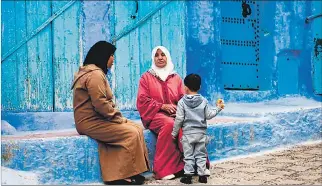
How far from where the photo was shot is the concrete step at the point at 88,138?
432cm

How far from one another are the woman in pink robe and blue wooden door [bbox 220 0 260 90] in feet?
7.67

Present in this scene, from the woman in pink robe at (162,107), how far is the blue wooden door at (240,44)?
2.34 m

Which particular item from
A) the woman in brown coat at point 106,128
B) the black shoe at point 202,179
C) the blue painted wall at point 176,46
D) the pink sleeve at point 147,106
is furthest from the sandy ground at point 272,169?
the blue painted wall at point 176,46

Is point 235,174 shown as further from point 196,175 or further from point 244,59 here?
point 244,59

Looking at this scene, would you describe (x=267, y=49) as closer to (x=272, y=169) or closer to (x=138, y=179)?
(x=272, y=169)

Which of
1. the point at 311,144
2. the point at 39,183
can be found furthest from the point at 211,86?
the point at 39,183

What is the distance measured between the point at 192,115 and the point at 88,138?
1.04m

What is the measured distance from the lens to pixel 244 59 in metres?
7.58

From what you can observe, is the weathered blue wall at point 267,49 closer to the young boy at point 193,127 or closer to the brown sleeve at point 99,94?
the young boy at point 193,127

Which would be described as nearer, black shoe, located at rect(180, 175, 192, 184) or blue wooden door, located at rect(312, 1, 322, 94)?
black shoe, located at rect(180, 175, 192, 184)

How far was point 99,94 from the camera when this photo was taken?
14.2 ft

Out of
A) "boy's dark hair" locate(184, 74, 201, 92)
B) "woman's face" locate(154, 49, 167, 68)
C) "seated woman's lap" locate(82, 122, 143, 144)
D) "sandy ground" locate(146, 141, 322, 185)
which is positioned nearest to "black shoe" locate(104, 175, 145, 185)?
"sandy ground" locate(146, 141, 322, 185)

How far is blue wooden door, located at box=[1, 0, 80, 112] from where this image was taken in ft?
18.1

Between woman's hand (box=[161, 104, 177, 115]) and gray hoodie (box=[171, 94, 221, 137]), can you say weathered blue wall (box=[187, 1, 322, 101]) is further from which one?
gray hoodie (box=[171, 94, 221, 137])
